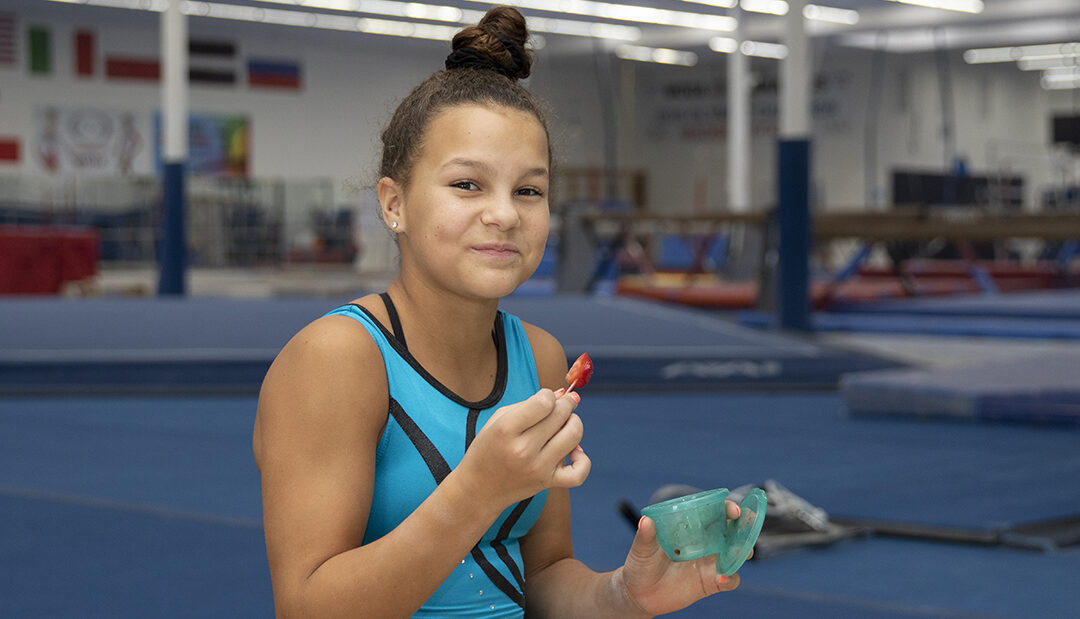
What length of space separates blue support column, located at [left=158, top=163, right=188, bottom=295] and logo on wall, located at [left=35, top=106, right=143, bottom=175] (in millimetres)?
10608

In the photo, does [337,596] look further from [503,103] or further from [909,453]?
[909,453]

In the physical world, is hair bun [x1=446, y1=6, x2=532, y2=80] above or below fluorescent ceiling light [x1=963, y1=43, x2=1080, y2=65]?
below

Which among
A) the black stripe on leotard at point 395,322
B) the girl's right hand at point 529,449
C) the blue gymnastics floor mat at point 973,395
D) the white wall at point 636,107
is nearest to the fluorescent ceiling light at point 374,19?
the white wall at point 636,107

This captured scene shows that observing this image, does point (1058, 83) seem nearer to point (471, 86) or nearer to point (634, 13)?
point (634, 13)

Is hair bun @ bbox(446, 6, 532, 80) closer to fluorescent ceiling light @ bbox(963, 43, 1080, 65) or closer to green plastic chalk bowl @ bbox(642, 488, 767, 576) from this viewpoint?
green plastic chalk bowl @ bbox(642, 488, 767, 576)

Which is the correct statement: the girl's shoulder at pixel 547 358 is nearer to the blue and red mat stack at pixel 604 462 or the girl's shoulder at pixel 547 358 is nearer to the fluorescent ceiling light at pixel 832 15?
the blue and red mat stack at pixel 604 462

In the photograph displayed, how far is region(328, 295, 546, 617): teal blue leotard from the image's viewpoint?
108cm

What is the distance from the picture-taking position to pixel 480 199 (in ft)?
3.56

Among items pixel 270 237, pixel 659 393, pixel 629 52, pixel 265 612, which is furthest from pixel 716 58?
pixel 265 612

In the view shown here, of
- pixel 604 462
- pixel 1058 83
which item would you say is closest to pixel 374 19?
pixel 1058 83

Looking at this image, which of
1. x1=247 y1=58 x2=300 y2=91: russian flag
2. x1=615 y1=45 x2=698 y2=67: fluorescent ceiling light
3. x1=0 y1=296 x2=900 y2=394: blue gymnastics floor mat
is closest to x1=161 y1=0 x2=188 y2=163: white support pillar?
x1=0 y1=296 x2=900 y2=394: blue gymnastics floor mat

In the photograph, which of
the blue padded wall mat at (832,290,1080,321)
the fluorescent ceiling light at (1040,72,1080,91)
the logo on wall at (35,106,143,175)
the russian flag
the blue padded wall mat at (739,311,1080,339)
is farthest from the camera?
the fluorescent ceiling light at (1040,72,1080,91)

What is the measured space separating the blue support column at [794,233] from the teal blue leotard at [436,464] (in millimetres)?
6447

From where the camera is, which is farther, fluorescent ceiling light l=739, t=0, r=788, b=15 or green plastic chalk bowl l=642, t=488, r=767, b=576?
fluorescent ceiling light l=739, t=0, r=788, b=15
